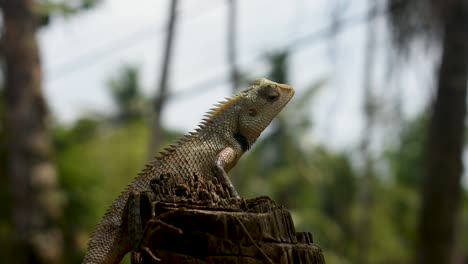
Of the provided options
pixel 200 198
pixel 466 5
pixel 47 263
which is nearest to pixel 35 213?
pixel 47 263

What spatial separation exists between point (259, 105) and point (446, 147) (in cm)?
1098

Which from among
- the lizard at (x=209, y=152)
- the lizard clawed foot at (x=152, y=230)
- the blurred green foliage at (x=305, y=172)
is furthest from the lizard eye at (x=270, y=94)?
the blurred green foliage at (x=305, y=172)

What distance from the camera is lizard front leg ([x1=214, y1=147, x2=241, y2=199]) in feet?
14.9

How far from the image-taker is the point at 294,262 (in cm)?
397

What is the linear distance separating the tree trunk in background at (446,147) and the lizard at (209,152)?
418 inches

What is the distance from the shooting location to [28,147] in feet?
57.6

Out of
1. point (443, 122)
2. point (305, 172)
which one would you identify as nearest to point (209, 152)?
point (443, 122)

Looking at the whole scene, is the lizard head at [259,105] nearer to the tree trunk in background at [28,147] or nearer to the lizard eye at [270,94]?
the lizard eye at [270,94]

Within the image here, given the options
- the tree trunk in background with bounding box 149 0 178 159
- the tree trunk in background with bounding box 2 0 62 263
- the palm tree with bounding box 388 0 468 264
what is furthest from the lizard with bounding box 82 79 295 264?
the tree trunk in background with bounding box 149 0 178 159

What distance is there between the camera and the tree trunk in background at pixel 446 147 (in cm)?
1556

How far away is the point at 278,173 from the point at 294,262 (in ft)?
155

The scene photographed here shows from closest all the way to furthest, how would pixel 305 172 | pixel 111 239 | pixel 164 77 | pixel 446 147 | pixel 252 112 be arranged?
1. pixel 111 239
2. pixel 252 112
3. pixel 446 147
4. pixel 164 77
5. pixel 305 172

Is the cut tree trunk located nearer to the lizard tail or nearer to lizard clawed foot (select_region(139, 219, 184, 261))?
lizard clawed foot (select_region(139, 219, 184, 261))

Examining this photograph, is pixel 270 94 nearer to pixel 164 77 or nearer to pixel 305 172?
pixel 164 77
